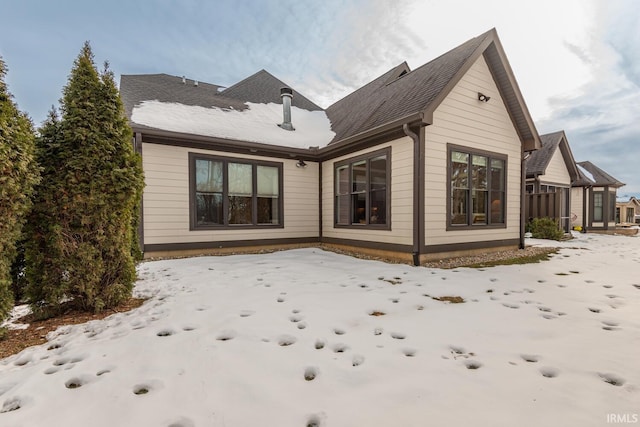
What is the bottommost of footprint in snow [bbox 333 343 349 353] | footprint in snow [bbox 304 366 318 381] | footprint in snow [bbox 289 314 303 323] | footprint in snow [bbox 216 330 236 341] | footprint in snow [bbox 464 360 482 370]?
footprint in snow [bbox 289 314 303 323]

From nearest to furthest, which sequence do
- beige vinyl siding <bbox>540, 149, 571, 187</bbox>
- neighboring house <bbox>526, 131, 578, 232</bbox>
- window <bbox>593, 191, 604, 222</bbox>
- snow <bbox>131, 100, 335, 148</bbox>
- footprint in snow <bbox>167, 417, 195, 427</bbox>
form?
footprint in snow <bbox>167, 417, 195, 427</bbox>
snow <bbox>131, 100, 335, 148</bbox>
neighboring house <bbox>526, 131, 578, 232</bbox>
beige vinyl siding <bbox>540, 149, 571, 187</bbox>
window <bbox>593, 191, 604, 222</bbox>

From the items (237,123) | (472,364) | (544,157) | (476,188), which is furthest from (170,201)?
(544,157)

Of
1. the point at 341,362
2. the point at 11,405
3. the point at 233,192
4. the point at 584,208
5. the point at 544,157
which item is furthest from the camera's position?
the point at 584,208

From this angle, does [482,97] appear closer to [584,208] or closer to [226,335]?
[226,335]

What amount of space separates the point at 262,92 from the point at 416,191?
8.69m

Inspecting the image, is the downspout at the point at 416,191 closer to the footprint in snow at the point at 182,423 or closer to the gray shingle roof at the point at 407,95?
the gray shingle roof at the point at 407,95

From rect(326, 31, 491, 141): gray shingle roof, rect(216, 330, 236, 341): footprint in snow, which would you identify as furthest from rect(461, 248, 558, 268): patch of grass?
rect(216, 330, 236, 341): footprint in snow

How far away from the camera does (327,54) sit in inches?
658

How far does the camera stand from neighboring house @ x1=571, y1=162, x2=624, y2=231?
49.0 ft

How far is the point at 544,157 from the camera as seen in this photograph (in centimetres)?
1231

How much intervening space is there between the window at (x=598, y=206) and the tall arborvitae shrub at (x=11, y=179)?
21578mm

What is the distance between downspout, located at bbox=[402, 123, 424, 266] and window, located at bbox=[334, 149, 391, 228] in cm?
74

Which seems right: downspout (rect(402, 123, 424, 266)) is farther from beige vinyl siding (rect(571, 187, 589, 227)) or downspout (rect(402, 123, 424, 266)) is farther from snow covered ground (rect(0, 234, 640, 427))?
beige vinyl siding (rect(571, 187, 589, 227))

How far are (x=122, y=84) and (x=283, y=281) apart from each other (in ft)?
29.5
